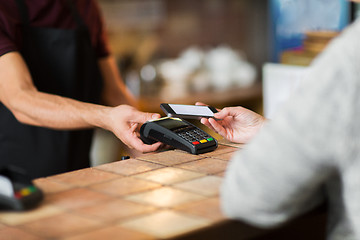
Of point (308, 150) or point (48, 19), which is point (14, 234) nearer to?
point (308, 150)

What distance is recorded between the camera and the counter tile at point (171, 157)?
4.40 feet

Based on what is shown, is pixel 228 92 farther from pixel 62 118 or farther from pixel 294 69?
pixel 62 118

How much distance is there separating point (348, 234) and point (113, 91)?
153 cm

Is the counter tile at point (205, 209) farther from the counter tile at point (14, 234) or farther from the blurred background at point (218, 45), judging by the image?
the blurred background at point (218, 45)

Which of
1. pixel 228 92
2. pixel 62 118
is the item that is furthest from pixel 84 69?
pixel 228 92

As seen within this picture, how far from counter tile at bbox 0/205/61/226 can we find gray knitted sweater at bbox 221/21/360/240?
0.32m

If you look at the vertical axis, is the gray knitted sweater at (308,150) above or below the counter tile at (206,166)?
above

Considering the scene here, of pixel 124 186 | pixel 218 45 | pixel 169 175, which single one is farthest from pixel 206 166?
pixel 218 45

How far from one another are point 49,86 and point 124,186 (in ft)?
3.66

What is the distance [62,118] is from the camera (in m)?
1.80

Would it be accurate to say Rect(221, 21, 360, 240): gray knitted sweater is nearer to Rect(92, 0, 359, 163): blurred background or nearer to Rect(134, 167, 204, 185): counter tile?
Rect(134, 167, 204, 185): counter tile

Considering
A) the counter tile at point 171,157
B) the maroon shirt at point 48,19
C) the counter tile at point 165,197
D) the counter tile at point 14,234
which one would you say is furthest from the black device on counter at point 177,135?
the maroon shirt at point 48,19

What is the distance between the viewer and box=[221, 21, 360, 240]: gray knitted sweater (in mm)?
891

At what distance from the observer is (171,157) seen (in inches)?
54.4
